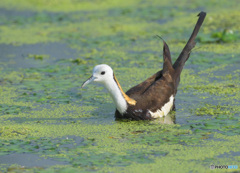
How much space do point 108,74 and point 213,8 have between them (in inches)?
319

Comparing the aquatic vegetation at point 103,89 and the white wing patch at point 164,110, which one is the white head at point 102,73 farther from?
the white wing patch at point 164,110

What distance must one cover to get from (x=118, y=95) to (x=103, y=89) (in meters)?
1.84

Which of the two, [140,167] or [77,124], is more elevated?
[77,124]

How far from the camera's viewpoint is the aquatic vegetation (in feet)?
20.2

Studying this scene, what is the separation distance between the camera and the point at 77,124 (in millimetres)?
7387

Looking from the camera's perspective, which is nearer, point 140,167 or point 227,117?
point 140,167

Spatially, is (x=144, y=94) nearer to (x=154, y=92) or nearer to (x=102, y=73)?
(x=154, y=92)

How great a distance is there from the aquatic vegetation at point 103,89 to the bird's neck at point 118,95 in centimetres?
27

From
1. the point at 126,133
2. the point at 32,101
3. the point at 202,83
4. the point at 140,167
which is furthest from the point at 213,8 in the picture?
the point at 140,167

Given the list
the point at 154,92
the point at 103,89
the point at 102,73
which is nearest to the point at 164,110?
the point at 154,92

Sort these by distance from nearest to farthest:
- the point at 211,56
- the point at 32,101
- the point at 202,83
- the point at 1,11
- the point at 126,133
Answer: the point at 126,133 → the point at 32,101 → the point at 202,83 → the point at 211,56 → the point at 1,11

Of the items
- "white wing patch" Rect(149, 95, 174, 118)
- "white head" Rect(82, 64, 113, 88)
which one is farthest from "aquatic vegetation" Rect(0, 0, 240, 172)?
"white head" Rect(82, 64, 113, 88)

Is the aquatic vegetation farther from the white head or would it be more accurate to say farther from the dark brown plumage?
the white head

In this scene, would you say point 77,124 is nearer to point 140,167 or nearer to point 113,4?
point 140,167
